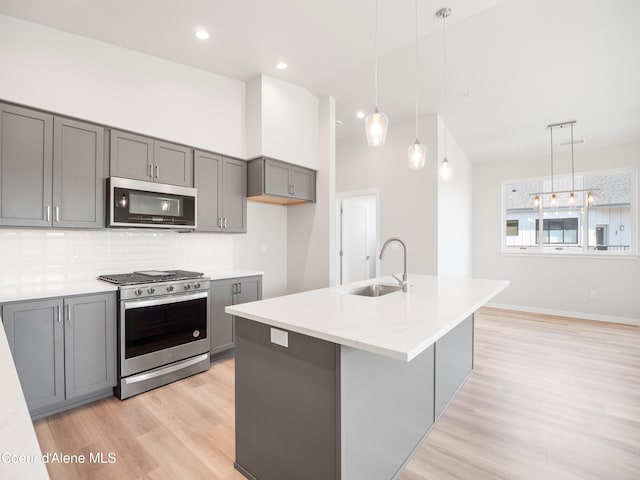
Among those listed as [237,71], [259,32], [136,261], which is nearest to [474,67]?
[259,32]

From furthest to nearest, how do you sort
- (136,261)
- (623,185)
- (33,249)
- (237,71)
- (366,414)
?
1. (623,185)
2. (237,71)
3. (136,261)
4. (33,249)
5. (366,414)

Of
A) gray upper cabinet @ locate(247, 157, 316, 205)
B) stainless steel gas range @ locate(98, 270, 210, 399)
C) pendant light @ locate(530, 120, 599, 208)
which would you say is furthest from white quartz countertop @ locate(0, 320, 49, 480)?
pendant light @ locate(530, 120, 599, 208)

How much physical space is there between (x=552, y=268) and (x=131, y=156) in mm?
6406

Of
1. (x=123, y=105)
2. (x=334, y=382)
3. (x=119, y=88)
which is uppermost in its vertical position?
(x=119, y=88)

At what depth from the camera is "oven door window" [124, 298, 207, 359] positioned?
256cm

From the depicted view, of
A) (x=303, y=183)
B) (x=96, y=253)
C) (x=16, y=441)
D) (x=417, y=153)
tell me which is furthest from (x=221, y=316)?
(x=16, y=441)

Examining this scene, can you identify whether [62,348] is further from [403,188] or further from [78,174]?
[403,188]

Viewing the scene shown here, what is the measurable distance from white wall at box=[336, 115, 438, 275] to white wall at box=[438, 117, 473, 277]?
122 mm

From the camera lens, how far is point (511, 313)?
5.62 metres

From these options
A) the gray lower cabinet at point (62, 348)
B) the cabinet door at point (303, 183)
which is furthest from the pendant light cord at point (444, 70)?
the gray lower cabinet at point (62, 348)

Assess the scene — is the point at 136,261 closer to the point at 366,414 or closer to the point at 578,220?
the point at 366,414

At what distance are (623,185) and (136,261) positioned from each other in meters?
7.00

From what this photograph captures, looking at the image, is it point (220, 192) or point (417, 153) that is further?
point (220, 192)

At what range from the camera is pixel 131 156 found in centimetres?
286
